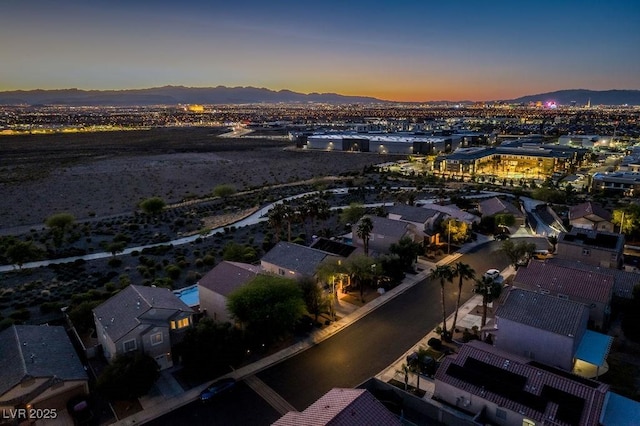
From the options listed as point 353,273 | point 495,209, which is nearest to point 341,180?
point 495,209

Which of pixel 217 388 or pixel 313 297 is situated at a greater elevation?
pixel 313 297

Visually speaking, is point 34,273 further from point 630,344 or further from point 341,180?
point 341,180

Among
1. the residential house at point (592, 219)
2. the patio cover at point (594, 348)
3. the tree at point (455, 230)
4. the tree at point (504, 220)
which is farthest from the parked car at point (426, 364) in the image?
the residential house at point (592, 219)

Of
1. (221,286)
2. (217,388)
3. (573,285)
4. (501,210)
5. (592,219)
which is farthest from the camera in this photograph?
(501,210)

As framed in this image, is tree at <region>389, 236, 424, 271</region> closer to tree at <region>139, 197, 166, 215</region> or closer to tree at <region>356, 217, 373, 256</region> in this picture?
tree at <region>356, 217, 373, 256</region>

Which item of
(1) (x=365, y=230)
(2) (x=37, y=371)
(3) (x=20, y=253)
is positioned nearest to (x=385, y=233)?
(1) (x=365, y=230)

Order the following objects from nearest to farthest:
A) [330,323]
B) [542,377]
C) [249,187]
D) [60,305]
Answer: [542,377] < [330,323] < [60,305] < [249,187]

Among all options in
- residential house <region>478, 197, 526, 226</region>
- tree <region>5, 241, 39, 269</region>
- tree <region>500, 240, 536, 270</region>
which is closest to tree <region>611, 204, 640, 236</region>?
residential house <region>478, 197, 526, 226</region>

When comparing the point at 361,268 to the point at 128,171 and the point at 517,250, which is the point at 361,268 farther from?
the point at 128,171
